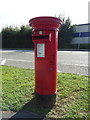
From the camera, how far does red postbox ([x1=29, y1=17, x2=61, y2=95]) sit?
2.85 m

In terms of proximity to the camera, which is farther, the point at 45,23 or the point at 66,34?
the point at 66,34

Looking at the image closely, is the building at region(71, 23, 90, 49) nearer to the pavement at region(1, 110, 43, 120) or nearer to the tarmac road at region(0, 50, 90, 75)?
the tarmac road at region(0, 50, 90, 75)

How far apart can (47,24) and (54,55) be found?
2.27 feet

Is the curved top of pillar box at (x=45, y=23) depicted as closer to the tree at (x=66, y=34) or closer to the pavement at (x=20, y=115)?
the pavement at (x=20, y=115)

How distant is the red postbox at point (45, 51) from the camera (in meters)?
2.85

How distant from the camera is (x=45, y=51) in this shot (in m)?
2.95

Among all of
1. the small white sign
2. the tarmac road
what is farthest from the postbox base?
the tarmac road

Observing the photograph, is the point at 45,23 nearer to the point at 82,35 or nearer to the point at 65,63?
the point at 65,63

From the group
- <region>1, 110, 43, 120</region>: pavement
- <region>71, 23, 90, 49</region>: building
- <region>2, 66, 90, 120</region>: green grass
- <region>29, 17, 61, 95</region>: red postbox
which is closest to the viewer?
<region>1, 110, 43, 120</region>: pavement

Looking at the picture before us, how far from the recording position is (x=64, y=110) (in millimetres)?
2824

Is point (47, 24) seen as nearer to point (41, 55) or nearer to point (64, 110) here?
point (41, 55)

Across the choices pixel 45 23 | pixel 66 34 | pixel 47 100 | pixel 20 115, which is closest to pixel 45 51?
pixel 45 23

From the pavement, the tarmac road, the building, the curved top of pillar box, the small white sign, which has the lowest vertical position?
the pavement

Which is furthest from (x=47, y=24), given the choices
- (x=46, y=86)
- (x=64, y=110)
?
(x=64, y=110)
